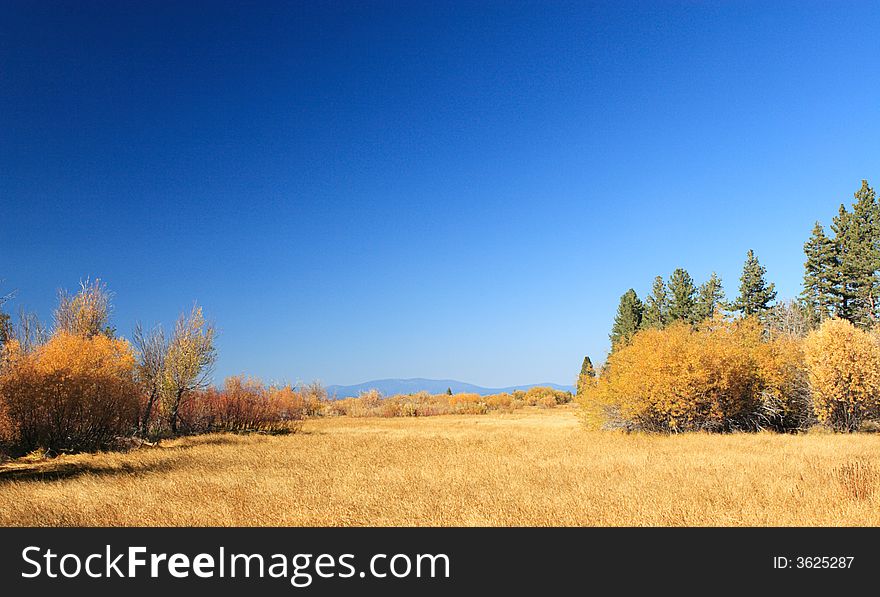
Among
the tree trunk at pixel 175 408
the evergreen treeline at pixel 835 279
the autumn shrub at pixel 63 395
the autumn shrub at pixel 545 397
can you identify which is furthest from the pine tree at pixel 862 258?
the autumn shrub at pixel 63 395

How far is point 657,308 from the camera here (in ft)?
210

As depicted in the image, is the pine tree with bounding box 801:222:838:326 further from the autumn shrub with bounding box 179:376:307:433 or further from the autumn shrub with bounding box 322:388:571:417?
the autumn shrub with bounding box 179:376:307:433

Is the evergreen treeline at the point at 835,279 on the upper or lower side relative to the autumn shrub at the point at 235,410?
upper

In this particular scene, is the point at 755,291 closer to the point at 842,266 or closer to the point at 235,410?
the point at 842,266

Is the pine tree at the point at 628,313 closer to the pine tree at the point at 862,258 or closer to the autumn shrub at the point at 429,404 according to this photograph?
the autumn shrub at the point at 429,404

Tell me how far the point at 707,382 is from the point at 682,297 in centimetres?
4137

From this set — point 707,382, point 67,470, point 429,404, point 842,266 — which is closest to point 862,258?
point 842,266

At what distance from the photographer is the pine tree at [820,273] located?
158 ft

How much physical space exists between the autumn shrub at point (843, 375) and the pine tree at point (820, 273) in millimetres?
28374

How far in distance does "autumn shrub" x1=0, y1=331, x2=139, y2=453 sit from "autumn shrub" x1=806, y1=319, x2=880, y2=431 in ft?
104

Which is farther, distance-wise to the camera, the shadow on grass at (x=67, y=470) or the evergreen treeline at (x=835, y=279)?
the evergreen treeline at (x=835, y=279)

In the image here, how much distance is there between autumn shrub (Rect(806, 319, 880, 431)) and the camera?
74.8 ft

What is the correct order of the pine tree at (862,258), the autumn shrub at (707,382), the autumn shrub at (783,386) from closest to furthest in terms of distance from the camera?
the autumn shrub at (707,382)
the autumn shrub at (783,386)
the pine tree at (862,258)
